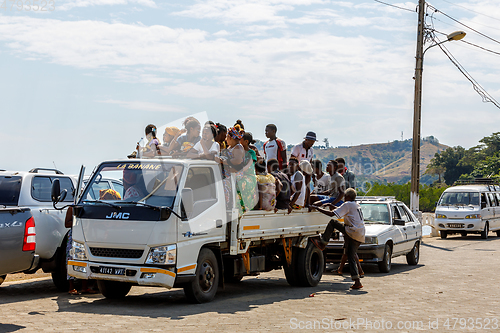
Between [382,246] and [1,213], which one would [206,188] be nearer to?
[1,213]

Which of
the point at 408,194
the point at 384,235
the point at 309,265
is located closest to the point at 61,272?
the point at 309,265

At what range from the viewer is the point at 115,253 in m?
8.33

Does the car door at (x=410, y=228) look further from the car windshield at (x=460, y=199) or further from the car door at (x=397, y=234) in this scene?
the car windshield at (x=460, y=199)

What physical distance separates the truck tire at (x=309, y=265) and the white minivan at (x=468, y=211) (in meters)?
14.9

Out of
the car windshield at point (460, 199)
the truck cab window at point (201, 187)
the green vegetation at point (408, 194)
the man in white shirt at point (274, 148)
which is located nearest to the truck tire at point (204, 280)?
the truck cab window at point (201, 187)

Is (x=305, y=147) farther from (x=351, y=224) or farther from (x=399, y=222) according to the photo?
(x=399, y=222)

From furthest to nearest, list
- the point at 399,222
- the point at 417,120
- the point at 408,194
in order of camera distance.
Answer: the point at 408,194, the point at 417,120, the point at 399,222

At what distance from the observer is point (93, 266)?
8.40m

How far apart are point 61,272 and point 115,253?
2174mm

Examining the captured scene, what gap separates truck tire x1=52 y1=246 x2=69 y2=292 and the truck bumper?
1529 millimetres

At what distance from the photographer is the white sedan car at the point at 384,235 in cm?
1331

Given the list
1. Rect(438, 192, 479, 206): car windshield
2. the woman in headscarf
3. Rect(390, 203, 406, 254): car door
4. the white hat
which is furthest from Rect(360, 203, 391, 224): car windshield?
Rect(438, 192, 479, 206): car windshield

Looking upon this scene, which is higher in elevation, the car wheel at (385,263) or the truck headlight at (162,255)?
the truck headlight at (162,255)

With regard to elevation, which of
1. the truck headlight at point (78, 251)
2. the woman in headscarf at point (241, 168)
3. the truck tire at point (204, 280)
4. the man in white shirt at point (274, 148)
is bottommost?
the truck tire at point (204, 280)
